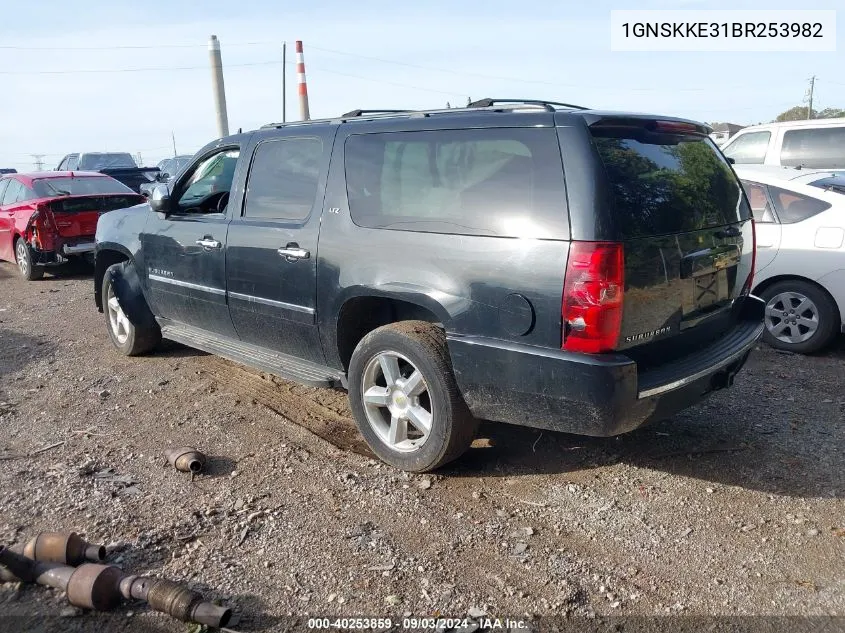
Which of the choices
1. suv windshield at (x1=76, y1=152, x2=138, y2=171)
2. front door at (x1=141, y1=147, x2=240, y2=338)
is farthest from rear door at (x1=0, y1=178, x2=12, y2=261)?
suv windshield at (x1=76, y1=152, x2=138, y2=171)

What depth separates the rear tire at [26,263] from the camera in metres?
10.1

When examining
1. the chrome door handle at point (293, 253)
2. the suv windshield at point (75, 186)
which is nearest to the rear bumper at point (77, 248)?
the suv windshield at point (75, 186)

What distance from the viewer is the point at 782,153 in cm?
1037

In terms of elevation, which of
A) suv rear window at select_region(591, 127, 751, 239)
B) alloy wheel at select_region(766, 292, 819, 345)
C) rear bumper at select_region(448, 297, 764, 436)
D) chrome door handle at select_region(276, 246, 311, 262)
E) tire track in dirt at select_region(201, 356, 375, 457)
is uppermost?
suv rear window at select_region(591, 127, 751, 239)

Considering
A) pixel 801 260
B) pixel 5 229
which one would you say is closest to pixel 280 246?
pixel 801 260

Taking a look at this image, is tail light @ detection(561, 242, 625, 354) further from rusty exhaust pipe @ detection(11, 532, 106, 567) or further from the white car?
the white car

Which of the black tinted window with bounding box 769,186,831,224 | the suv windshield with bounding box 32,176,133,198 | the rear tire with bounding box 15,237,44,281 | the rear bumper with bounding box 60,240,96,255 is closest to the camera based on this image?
the black tinted window with bounding box 769,186,831,224

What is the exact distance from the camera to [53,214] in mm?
9852

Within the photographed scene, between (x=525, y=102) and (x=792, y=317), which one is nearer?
(x=525, y=102)

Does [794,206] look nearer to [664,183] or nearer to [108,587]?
[664,183]

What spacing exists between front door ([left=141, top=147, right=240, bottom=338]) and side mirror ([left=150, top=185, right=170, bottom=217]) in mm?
65

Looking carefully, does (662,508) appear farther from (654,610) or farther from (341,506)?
(341,506)

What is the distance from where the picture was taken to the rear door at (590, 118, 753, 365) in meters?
3.14

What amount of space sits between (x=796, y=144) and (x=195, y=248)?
910 centimetres
